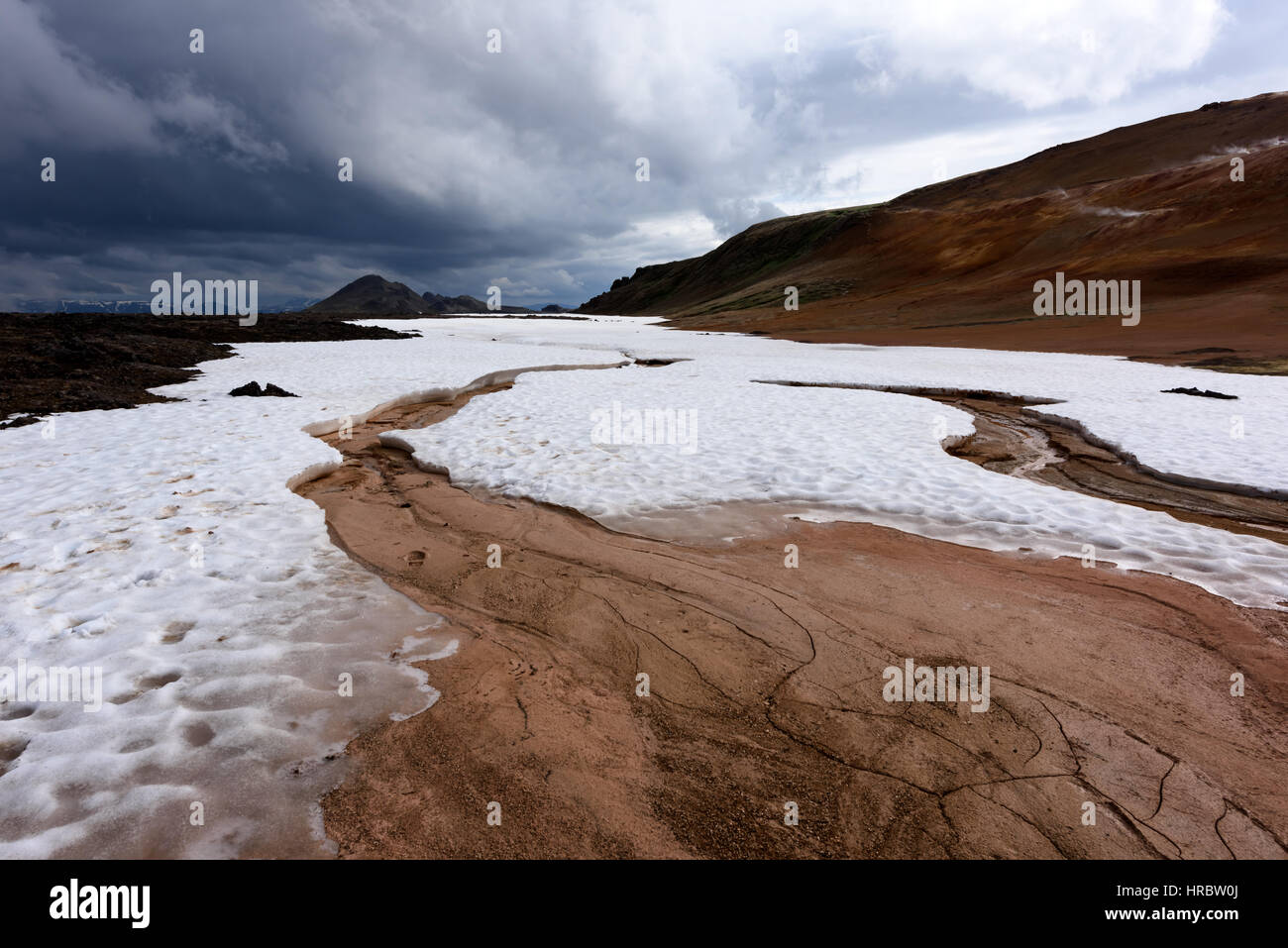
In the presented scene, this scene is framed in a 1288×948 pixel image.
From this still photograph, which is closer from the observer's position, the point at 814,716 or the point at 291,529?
the point at 814,716

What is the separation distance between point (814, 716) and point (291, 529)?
6.54 m

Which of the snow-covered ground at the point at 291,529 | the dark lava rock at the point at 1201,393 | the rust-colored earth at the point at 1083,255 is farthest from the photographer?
the rust-colored earth at the point at 1083,255

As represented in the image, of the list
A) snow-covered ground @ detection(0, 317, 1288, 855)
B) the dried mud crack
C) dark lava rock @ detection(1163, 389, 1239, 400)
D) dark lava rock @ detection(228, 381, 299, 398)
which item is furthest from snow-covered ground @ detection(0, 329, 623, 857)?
dark lava rock @ detection(1163, 389, 1239, 400)

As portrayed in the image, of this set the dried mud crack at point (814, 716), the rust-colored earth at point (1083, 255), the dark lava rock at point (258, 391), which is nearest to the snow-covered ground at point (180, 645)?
the dried mud crack at point (814, 716)

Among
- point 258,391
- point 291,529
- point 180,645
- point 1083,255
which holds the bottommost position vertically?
point 180,645

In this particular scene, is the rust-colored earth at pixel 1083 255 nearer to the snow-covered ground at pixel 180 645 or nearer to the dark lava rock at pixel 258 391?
the snow-covered ground at pixel 180 645

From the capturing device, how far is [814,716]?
427cm

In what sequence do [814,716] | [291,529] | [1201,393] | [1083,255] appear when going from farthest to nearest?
[1083,255] < [1201,393] < [291,529] < [814,716]

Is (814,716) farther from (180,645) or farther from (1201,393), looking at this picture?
(1201,393)

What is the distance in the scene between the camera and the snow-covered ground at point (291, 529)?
3592 mm

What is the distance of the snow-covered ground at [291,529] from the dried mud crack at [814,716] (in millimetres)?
614

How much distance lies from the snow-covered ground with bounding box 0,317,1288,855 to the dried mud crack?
0.61 m

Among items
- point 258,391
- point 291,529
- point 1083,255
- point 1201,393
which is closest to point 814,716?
point 291,529
